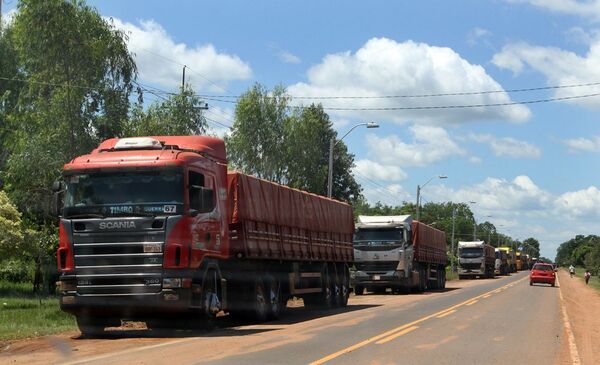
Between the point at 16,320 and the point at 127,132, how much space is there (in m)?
16.4

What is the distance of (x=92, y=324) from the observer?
15156 mm

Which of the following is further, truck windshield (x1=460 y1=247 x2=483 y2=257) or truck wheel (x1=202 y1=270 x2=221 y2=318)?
truck windshield (x1=460 y1=247 x2=483 y2=257)

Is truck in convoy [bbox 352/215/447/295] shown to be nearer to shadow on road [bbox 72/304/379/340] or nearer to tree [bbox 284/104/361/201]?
shadow on road [bbox 72/304/379/340]

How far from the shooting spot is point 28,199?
33344 mm

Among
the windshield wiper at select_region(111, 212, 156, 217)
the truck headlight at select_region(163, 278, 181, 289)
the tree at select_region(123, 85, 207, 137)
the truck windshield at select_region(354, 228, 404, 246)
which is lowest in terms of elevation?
the truck headlight at select_region(163, 278, 181, 289)

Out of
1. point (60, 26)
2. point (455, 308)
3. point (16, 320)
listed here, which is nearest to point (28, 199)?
point (60, 26)

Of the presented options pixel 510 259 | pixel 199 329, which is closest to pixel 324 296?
pixel 199 329

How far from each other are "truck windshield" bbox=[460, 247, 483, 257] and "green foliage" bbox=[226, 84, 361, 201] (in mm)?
13932

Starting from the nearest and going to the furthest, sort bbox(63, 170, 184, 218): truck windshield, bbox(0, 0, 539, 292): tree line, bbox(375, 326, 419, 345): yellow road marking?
1. bbox(375, 326, 419, 345): yellow road marking
2. bbox(63, 170, 184, 218): truck windshield
3. bbox(0, 0, 539, 292): tree line

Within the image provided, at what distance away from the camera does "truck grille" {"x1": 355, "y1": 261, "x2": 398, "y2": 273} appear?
34.1 metres

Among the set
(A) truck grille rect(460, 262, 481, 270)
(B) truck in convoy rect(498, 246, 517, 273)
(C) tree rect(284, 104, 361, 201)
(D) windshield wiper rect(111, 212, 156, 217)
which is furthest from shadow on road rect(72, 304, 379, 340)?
(B) truck in convoy rect(498, 246, 517, 273)

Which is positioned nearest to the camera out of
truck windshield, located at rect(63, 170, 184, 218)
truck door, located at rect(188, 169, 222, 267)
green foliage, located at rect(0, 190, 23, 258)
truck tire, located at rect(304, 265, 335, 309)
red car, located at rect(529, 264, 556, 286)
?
truck windshield, located at rect(63, 170, 184, 218)

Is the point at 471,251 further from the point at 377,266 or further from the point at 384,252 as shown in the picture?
the point at 384,252

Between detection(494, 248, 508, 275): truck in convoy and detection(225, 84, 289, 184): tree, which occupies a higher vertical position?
detection(225, 84, 289, 184): tree
